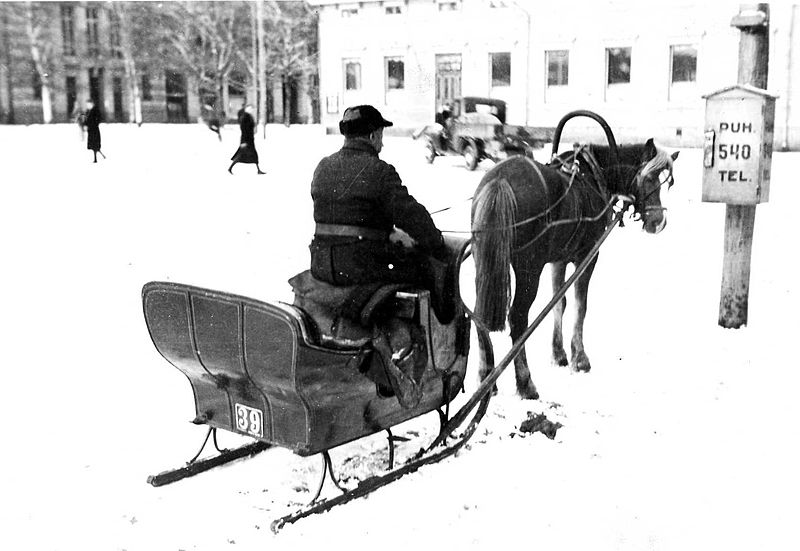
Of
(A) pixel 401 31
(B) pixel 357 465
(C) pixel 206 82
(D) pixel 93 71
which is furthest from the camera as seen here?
(C) pixel 206 82

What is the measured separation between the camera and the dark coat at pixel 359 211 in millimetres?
4566

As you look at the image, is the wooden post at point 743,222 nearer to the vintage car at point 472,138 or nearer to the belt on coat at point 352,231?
the belt on coat at point 352,231

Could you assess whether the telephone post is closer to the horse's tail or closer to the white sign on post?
the white sign on post

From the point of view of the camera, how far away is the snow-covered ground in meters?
4.29

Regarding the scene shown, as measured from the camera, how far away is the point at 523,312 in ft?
20.6

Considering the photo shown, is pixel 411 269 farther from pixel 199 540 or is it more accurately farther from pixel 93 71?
pixel 93 71

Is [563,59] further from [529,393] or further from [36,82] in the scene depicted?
[529,393]

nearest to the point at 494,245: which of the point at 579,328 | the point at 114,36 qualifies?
the point at 579,328

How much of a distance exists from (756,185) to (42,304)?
692 centimetres

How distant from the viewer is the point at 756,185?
7.95 metres

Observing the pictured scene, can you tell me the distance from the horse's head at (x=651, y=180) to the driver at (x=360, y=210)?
2.77 metres

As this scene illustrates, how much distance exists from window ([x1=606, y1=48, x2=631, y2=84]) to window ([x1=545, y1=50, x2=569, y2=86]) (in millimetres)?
1497

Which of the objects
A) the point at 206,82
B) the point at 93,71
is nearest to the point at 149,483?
the point at 93,71

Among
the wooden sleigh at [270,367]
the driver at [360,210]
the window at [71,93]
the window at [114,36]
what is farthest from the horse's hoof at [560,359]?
the window at [71,93]
